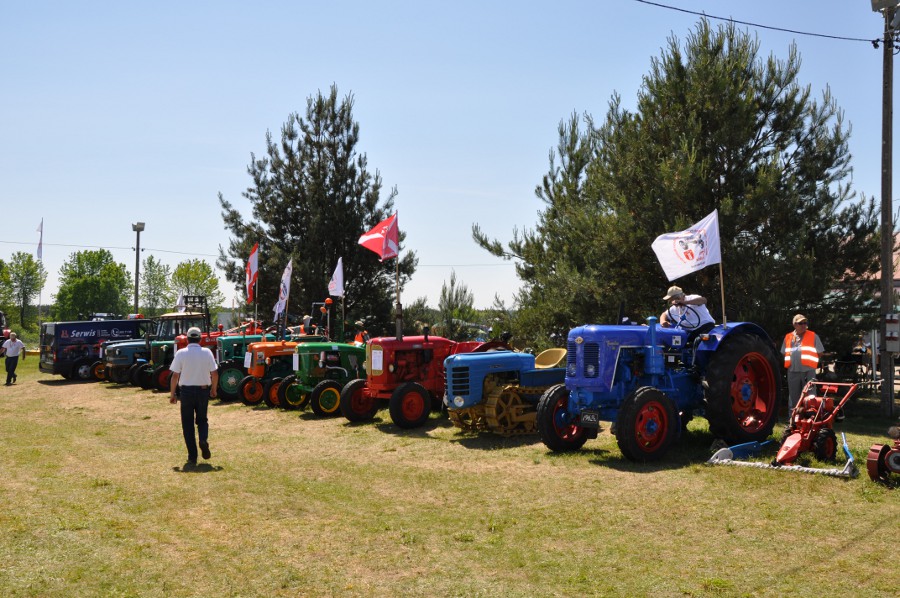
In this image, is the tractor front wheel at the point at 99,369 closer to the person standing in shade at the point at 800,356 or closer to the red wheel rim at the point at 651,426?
the red wheel rim at the point at 651,426

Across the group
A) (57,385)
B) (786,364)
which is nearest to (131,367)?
(57,385)

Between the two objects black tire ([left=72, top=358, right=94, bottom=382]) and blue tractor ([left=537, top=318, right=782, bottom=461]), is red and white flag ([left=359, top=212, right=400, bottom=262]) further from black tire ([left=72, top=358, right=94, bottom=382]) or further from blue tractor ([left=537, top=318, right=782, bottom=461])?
black tire ([left=72, top=358, right=94, bottom=382])

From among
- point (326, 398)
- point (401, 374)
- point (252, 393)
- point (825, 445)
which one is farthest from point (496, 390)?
point (252, 393)

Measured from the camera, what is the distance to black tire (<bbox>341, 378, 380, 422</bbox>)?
11.9m

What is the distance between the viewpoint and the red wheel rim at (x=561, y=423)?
8.75m

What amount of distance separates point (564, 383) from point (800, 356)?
3.07m

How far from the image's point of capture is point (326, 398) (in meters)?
12.9

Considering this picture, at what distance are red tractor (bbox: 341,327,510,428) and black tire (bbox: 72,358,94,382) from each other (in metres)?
13.9

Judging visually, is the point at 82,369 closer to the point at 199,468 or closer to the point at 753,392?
the point at 199,468

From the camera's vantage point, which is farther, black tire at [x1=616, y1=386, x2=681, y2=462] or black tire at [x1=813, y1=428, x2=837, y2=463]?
black tire at [x1=616, y1=386, x2=681, y2=462]

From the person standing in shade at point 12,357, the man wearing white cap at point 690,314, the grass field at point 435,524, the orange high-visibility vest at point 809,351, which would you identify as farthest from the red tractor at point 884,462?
the person standing in shade at point 12,357

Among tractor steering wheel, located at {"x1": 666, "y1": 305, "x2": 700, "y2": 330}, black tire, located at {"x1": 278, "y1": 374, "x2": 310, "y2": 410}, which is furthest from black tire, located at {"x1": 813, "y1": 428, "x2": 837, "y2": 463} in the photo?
black tire, located at {"x1": 278, "y1": 374, "x2": 310, "y2": 410}

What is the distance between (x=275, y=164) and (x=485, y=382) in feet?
56.1

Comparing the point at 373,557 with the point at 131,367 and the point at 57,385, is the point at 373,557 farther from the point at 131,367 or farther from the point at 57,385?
the point at 57,385
